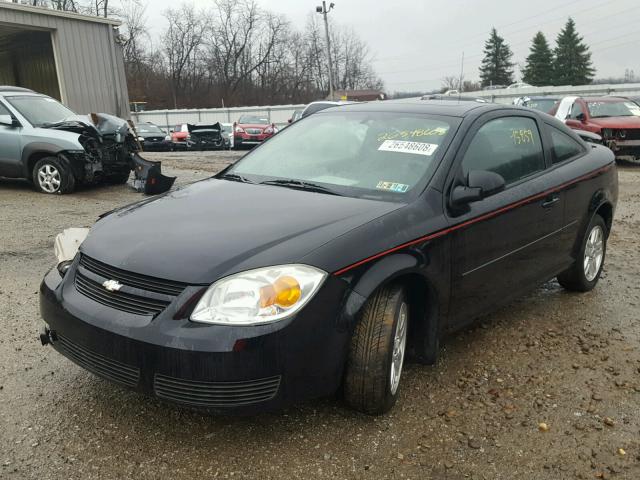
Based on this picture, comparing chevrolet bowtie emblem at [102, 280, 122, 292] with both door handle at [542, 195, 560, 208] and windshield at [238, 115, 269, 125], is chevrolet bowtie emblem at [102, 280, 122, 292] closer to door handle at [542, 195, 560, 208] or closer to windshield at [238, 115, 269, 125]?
door handle at [542, 195, 560, 208]

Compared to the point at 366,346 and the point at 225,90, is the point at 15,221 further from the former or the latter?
the point at 225,90

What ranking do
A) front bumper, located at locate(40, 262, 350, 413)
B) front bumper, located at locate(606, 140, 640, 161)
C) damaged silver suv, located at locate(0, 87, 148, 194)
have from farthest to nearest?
1. front bumper, located at locate(606, 140, 640, 161)
2. damaged silver suv, located at locate(0, 87, 148, 194)
3. front bumper, located at locate(40, 262, 350, 413)

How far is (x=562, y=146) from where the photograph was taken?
4301 mm

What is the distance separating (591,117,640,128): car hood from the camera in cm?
1380

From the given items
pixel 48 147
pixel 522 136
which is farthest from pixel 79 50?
pixel 522 136

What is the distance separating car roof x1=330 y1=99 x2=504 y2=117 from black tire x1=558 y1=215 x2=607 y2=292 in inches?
49.8

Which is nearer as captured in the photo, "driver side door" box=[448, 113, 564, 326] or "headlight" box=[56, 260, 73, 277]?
"headlight" box=[56, 260, 73, 277]

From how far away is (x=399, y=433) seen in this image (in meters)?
2.70

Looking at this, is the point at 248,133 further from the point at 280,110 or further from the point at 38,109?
the point at 280,110

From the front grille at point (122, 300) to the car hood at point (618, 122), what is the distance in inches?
554

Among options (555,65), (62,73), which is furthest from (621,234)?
(555,65)

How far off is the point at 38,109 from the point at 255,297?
9.20 metres

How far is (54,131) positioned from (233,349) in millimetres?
8472

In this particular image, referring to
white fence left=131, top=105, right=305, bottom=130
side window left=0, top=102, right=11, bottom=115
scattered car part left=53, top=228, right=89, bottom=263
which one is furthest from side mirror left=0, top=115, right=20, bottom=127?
white fence left=131, top=105, right=305, bottom=130
